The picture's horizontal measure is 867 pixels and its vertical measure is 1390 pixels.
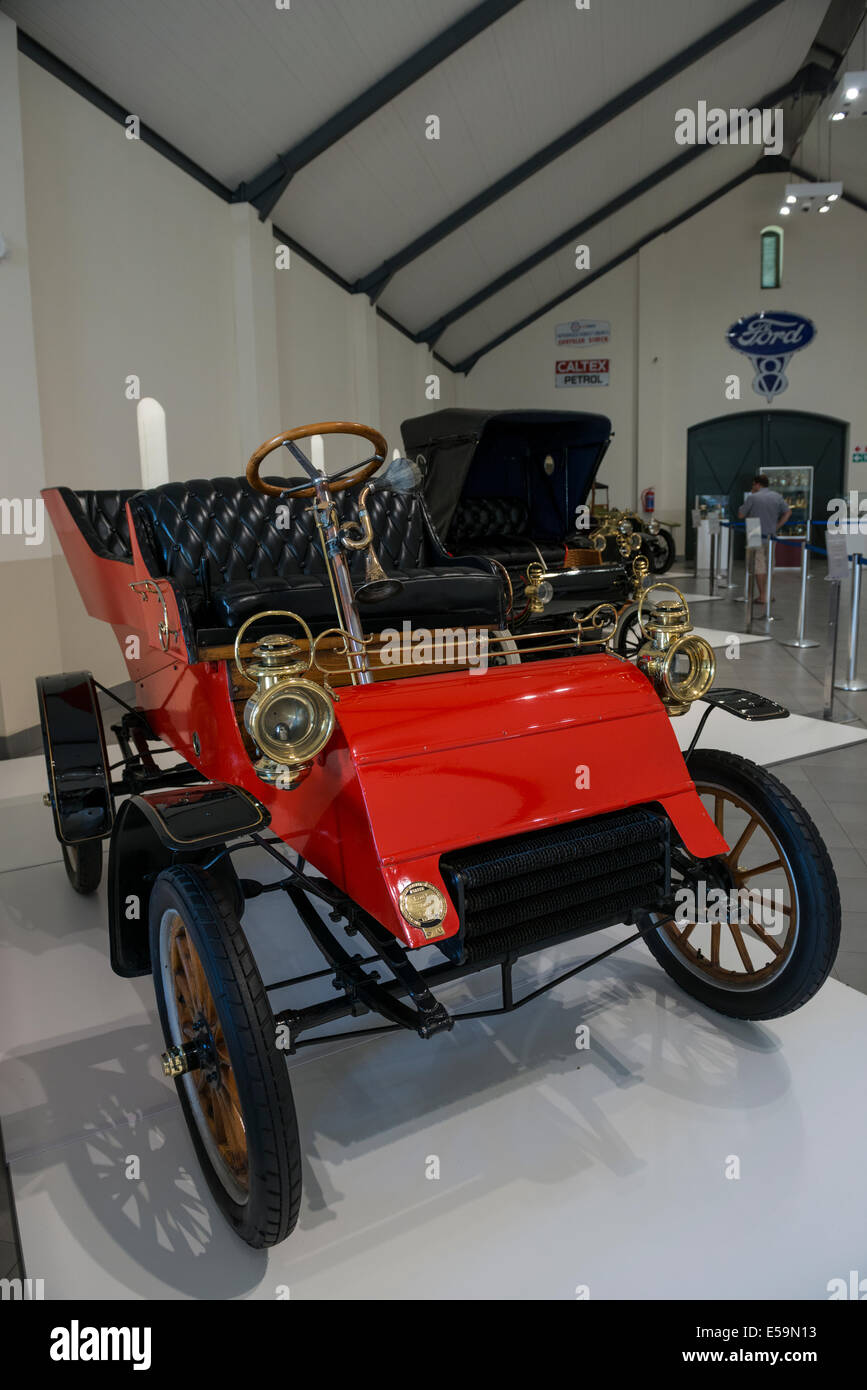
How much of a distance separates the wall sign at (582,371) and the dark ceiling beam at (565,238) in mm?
2647

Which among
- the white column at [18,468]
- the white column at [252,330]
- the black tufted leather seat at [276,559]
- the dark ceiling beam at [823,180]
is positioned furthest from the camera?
the dark ceiling beam at [823,180]

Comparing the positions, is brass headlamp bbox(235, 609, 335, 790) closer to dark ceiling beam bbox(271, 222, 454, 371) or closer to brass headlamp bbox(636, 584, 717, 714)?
brass headlamp bbox(636, 584, 717, 714)

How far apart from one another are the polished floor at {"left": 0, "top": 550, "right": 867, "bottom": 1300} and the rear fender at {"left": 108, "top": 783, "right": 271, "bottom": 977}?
40 cm

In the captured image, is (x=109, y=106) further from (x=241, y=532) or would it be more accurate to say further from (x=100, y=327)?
(x=241, y=532)

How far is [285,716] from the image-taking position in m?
1.69

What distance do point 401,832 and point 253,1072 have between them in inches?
18.5

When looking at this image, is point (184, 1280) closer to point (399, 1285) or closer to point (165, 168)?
point (399, 1285)

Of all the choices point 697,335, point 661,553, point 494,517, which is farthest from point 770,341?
point 494,517

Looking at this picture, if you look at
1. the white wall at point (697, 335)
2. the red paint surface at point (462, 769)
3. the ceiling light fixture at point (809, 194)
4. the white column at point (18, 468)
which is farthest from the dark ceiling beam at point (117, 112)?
the white wall at point (697, 335)

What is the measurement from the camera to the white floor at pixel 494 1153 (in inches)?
61.3

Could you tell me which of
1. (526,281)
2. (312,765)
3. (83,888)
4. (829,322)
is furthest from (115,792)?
(829,322)

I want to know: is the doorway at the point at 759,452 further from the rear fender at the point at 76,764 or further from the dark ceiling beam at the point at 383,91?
the rear fender at the point at 76,764

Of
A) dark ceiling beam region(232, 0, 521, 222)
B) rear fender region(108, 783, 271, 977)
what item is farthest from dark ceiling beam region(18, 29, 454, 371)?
rear fender region(108, 783, 271, 977)
